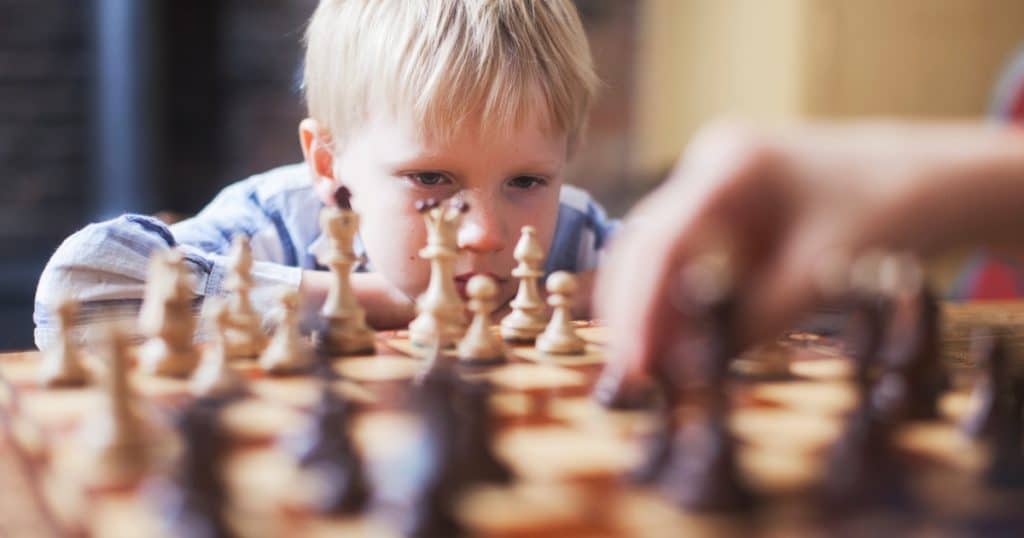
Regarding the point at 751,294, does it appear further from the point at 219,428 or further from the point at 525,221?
the point at 525,221

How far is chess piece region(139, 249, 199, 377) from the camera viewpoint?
0.97m

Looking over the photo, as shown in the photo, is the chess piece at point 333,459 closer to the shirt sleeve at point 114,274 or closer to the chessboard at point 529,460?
the chessboard at point 529,460

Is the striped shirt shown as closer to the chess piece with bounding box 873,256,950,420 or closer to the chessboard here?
the chessboard

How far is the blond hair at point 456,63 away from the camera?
1538 mm

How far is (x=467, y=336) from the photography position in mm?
1083

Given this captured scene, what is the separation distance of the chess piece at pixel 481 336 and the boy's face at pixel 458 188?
0.35 meters

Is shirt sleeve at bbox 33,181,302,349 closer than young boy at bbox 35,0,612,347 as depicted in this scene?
Yes

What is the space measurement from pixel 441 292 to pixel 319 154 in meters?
0.74

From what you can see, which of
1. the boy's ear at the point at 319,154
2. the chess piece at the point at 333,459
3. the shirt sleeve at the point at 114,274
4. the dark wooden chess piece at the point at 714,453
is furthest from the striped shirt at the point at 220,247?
the dark wooden chess piece at the point at 714,453

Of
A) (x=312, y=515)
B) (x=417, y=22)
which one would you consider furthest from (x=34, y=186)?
(x=312, y=515)

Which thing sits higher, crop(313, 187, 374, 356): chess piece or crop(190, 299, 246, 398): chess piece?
crop(313, 187, 374, 356): chess piece

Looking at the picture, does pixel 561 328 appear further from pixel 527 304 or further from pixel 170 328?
pixel 170 328

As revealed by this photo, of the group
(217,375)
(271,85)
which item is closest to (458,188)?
(217,375)

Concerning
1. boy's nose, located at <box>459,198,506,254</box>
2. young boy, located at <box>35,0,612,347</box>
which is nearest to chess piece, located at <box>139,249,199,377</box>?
young boy, located at <box>35,0,612,347</box>
